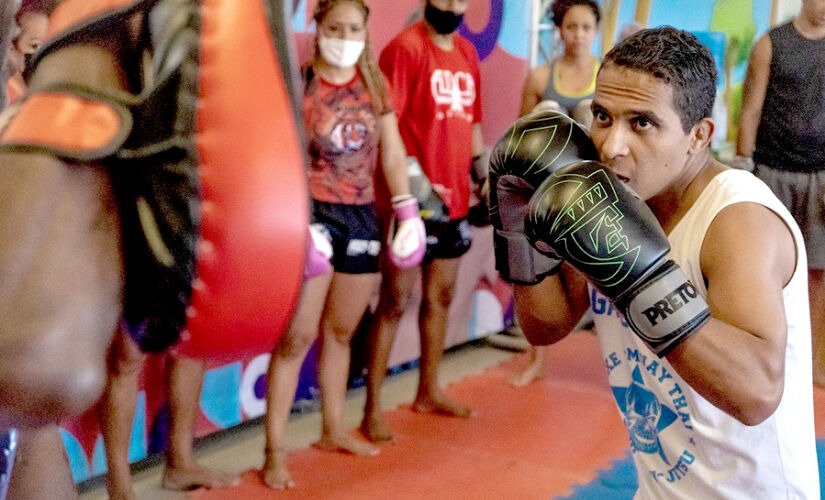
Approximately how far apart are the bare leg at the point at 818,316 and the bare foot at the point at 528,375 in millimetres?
1150

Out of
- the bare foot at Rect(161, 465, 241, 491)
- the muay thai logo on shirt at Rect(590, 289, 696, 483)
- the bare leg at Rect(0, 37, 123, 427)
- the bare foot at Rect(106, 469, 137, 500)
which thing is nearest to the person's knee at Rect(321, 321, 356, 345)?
the bare foot at Rect(161, 465, 241, 491)

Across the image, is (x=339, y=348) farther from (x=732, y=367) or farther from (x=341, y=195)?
(x=732, y=367)

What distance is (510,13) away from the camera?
387 cm

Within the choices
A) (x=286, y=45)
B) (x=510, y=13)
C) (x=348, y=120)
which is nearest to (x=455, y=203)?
(x=348, y=120)

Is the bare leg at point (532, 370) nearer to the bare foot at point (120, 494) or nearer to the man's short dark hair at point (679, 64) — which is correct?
the bare foot at point (120, 494)

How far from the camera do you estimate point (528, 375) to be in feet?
11.5

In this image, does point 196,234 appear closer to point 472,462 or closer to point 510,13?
point 472,462

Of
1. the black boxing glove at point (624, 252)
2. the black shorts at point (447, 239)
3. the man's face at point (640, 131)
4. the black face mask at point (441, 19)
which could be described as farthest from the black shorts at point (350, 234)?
the black boxing glove at point (624, 252)

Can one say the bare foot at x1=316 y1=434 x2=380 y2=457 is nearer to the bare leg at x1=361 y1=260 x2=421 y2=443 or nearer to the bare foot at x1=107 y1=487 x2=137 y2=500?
the bare leg at x1=361 y1=260 x2=421 y2=443

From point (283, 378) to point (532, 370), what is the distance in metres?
1.39

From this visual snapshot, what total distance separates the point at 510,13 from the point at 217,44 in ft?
11.4

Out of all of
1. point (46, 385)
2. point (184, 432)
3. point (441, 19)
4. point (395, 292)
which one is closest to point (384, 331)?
point (395, 292)

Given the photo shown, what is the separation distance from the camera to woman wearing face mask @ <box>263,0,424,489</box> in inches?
97.6

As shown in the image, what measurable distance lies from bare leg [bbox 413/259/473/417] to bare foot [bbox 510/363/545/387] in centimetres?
44
